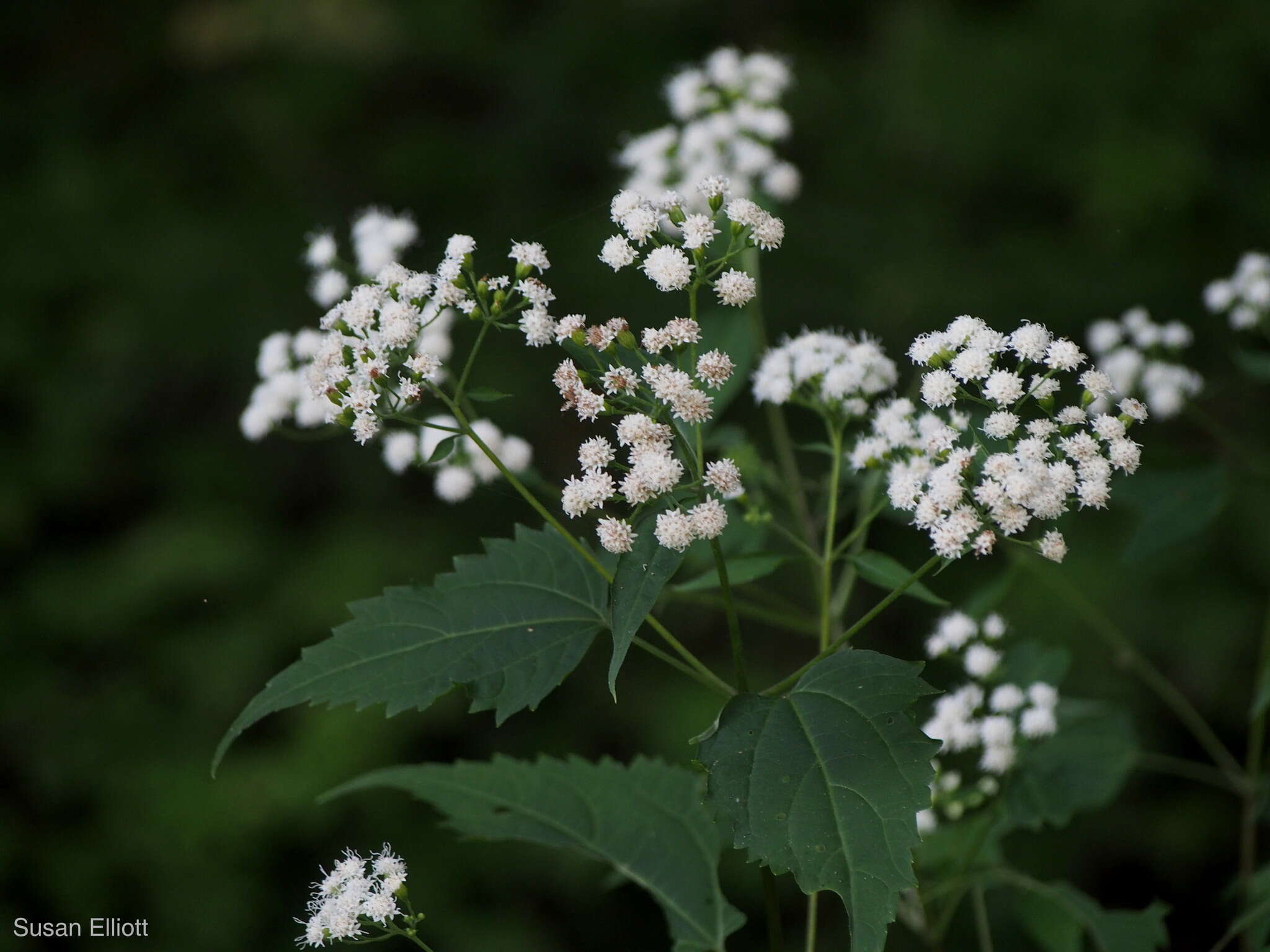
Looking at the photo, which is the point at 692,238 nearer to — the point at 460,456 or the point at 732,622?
the point at 732,622

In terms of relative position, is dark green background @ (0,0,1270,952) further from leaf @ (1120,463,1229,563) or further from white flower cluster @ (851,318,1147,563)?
white flower cluster @ (851,318,1147,563)

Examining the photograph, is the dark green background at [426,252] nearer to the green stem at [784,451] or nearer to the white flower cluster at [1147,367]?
the white flower cluster at [1147,367]

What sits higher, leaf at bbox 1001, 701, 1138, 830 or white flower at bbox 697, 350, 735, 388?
white flower at bbox 697, 350, 735, 388

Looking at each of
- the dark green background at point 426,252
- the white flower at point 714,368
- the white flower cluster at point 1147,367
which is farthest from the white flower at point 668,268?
the dark green background at point 426,252

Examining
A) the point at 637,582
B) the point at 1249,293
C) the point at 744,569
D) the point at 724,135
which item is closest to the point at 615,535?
the point at 637,582

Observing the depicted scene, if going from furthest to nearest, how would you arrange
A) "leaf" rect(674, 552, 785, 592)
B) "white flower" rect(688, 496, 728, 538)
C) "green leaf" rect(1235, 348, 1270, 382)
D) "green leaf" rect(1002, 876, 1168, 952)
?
"green leaf" rect(1235, 348, 1270, 382) < "green leaf" rect(1002, 876, 1168, 952) < "leaf" rect(674, 552, 785, 592) < "white flower" rect(688, 496, 728, 538)

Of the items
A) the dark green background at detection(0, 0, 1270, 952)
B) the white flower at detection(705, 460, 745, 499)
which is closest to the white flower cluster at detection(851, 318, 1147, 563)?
the white flower at detection(705, 460, 745, 499)

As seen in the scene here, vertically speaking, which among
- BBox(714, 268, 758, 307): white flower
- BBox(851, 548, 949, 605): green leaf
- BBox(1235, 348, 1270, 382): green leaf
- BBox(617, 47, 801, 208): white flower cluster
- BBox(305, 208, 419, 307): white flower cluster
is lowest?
BBox(851, 548, 949, 605): green leaf
